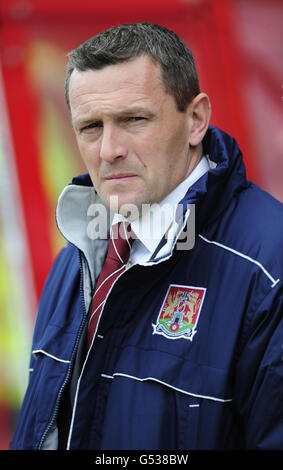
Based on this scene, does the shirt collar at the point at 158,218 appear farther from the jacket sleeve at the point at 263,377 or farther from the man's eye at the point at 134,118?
the jacket sleeve at the point at 263,377

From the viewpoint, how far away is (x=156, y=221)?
1565 mm

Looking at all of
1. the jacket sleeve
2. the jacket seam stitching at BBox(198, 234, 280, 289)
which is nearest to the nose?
the jacket seam stitching at BBox(198, 234, 280, 289)

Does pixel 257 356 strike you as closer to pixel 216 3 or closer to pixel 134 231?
pixel 134 231

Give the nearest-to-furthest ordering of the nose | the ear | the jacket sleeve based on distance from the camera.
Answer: the jacket sleeve
the nose
the ear

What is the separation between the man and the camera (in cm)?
131

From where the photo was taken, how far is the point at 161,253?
4.57 ft

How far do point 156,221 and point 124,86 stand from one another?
0.39 metres

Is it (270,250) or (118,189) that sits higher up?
(118,189)

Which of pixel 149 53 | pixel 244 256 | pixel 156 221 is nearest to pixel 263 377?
pixel 244 256

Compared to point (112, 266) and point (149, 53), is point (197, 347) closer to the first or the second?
point (112, 266)

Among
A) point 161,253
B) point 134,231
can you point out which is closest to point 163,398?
point 161,253

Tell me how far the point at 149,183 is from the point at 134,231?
0.16 metres

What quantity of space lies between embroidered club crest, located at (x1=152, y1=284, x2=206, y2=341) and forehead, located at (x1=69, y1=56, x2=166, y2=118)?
20.6 inches

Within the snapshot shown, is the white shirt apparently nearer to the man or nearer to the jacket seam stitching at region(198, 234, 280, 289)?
the man
